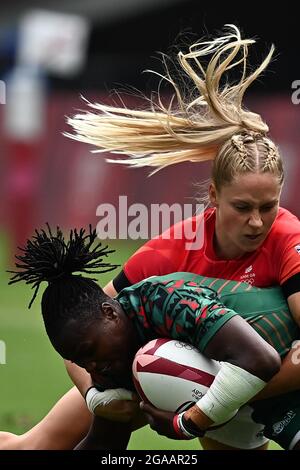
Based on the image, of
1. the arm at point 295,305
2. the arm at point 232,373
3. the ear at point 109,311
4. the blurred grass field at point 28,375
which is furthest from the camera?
the blurred grass field at point 28,375

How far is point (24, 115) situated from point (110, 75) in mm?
4779

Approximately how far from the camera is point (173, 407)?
3.88m

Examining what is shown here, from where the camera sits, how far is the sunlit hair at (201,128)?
14.0ft

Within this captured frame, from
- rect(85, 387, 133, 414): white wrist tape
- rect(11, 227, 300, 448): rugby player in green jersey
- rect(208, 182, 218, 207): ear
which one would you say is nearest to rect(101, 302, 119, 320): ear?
rect(11, 227, 300, 448): rugby player in green jersey

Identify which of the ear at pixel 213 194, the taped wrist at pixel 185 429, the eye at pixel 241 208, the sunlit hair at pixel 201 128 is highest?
the sunlit hair at pixel 201 128

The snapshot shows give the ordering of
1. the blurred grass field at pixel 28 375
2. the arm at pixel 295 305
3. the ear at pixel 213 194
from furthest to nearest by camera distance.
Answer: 1. the blurred grass field at pixel 28 375
2. the ear at pixel 213 194
3. the arm at pixel 295 305

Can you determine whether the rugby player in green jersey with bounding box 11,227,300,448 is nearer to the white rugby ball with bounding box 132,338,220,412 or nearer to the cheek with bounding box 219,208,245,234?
the white rugby ball with bounding box 132,338,220,412

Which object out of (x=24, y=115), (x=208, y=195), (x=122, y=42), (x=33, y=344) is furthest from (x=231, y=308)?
(x=122, y=42)

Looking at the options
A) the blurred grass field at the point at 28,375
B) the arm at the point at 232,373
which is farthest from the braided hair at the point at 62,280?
the blurred grass field at the point at 28,375

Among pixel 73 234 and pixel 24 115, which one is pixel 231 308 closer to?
pixel 73 234

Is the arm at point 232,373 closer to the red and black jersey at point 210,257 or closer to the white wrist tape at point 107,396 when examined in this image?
the white wrist tape at point 107,396

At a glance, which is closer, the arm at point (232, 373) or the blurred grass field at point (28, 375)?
the arm at point (232, 373)

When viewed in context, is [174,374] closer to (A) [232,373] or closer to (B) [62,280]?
(A) [232,373]

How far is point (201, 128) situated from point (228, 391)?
1.30m
